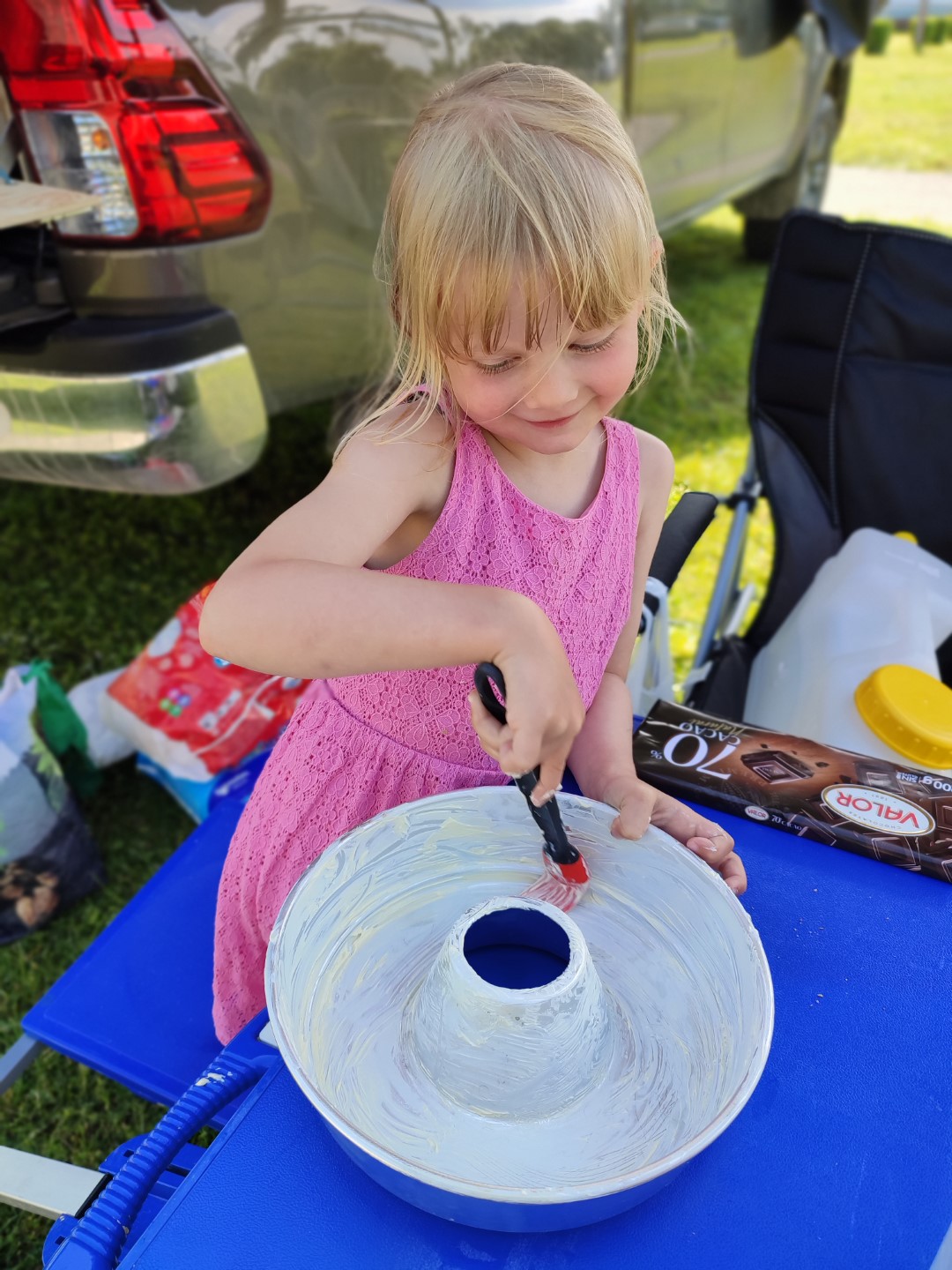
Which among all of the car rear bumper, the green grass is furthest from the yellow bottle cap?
the green grass

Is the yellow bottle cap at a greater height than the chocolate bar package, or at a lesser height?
lesser

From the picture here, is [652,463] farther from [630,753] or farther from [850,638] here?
[850,638]

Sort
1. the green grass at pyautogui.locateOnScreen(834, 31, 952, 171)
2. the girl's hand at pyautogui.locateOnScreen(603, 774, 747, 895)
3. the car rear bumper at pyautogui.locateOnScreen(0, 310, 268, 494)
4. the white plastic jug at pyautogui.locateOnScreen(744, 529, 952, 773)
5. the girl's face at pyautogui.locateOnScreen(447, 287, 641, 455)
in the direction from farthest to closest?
the green grass at pyautogui.locateOnScreen(834, 31, 952, 171) < the car rear bumper at pyautogui.locateOnScreen(0, 310, 268, 494) < the white plastic jug at pyautogui.locateOnScreen(744, 529, 952, 773) < the girl's hand at pyautogui.locateOnScreen(603, 774, 747, 895) < the girl's face at pyautogui.locateOnScreen(447, 287, 641, 455)

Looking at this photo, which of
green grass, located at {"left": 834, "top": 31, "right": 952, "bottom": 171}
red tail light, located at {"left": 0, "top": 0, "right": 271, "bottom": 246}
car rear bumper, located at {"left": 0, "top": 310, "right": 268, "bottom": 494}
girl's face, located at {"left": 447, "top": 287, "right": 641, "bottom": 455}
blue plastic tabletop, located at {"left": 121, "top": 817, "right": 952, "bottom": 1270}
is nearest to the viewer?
blue plastic tabletop, located at {"left": 121, "top": 817, "right": 952, "bottom": 1270}

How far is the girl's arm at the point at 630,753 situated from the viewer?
1002 mm

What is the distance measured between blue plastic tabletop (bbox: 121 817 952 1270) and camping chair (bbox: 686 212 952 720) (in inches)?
33.8

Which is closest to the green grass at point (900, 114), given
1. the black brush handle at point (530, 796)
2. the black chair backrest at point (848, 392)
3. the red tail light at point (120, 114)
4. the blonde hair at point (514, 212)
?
the black chair backrest at point (848, 392)

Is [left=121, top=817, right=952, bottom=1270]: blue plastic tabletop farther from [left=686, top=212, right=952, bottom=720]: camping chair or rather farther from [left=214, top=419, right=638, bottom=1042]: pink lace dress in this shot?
[left=686, top=212, right=952, bottom=720]: camping chair

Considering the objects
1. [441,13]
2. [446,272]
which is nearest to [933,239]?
[441,13]

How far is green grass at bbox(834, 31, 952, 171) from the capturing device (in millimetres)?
6441

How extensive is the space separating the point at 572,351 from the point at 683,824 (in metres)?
0.45

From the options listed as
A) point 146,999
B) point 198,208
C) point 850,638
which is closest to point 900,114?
point 198,208

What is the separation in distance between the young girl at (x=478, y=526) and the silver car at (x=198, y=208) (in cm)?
63

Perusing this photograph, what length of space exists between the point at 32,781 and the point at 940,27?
13716 millimetres
